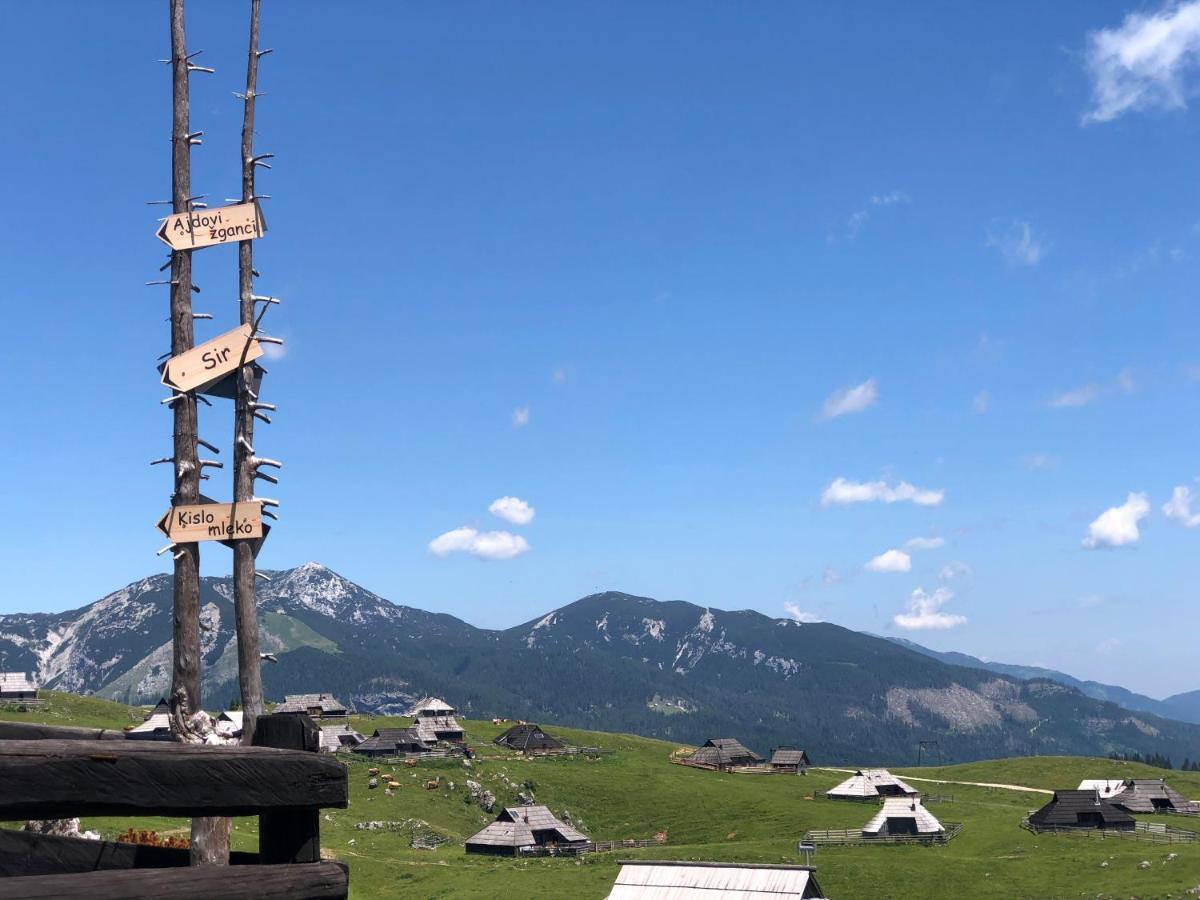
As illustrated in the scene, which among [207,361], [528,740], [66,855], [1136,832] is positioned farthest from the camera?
[528,740]

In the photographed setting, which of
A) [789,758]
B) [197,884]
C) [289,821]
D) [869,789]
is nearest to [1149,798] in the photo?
[869,789]

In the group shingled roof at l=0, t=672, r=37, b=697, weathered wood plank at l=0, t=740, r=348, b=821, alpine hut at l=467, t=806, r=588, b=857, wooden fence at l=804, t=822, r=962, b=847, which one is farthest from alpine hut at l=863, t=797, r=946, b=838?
shingled roof at l=0, t=672, r=37, b=697

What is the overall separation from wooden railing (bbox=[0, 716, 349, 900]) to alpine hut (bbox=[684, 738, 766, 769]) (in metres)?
142

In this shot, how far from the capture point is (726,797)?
110 metres

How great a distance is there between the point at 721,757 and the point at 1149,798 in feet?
184

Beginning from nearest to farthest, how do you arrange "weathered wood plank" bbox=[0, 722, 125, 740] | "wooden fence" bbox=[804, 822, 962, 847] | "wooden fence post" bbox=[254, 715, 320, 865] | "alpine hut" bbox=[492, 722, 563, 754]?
"wooden fence post" bbox=[254, 715, 320, 865] → "weathered wood plank" bbox=[0, 722, 125, 740] → "wooden fence" bbox=[804, 822, 962, 847] → "alpine hut" bbox=[492, 722, 563, 754]

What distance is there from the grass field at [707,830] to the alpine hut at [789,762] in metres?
4.82

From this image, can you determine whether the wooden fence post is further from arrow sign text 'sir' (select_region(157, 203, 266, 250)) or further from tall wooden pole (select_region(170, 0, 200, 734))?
arrow sign text 'sir' (select_region(157, 203, 266, 250))

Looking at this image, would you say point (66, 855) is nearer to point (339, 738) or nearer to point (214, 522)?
point (214, 522)

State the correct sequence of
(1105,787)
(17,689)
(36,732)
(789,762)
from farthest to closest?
1. (789,762)
2. (17,689)
3. (1105,787)
4. (36,732)

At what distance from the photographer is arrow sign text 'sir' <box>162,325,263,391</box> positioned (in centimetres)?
1313

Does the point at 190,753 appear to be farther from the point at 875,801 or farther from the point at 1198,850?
the point at 875,801

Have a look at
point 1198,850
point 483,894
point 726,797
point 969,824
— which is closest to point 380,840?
point 483,894

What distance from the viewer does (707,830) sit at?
95.8 meters
